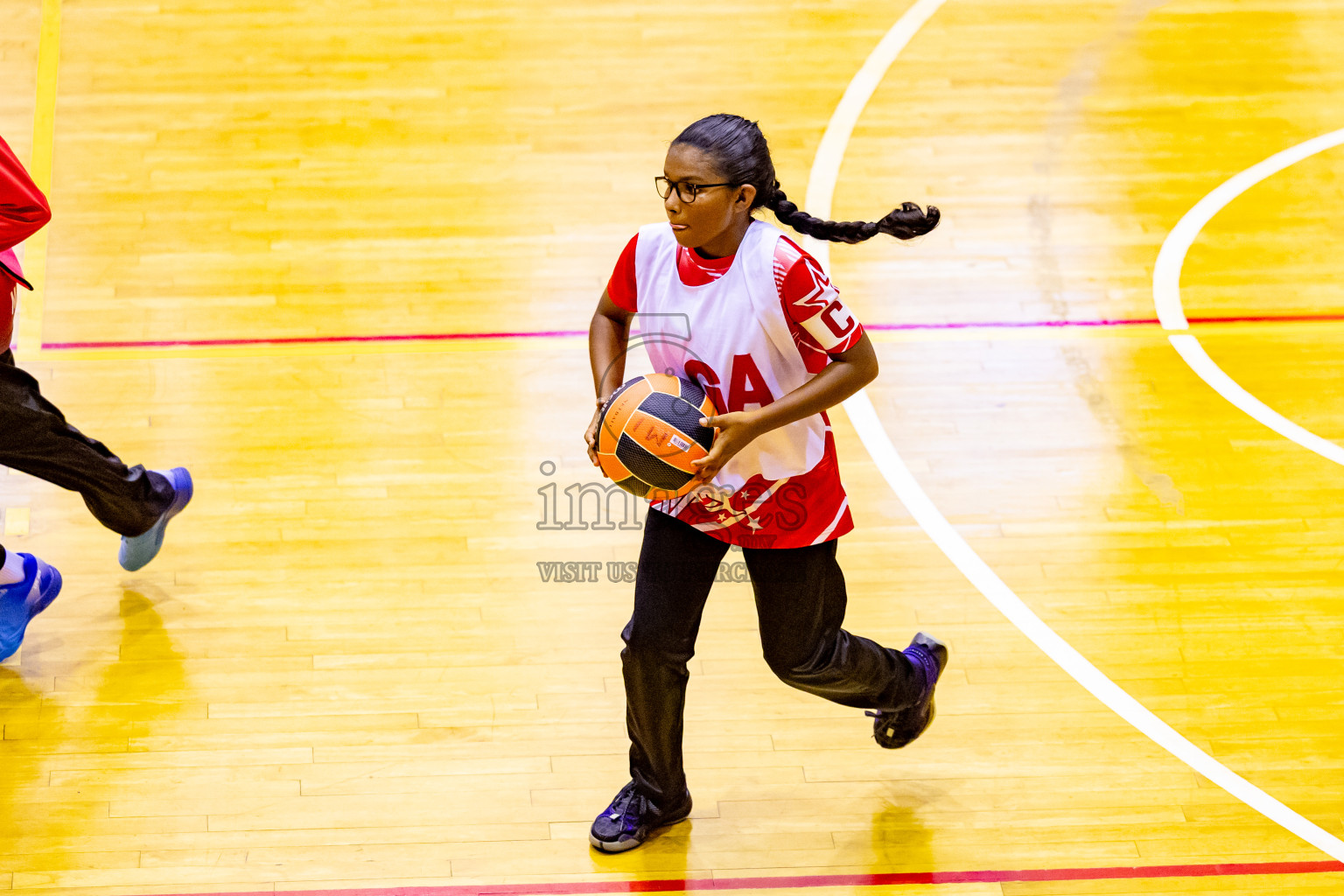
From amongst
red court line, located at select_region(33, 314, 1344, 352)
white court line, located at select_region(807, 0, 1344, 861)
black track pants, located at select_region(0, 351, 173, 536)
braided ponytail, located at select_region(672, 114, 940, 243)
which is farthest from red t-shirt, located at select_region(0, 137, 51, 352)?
A: white court line, located at select_region(807, 0, 1344, 861)

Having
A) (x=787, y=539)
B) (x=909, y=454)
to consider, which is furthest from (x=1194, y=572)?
(x=787, y=539)

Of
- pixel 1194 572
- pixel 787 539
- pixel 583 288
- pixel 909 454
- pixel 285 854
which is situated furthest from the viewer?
pixel 583 288

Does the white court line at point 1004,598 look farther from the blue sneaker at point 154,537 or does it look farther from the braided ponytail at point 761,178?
the blue sneaker at point 154,537

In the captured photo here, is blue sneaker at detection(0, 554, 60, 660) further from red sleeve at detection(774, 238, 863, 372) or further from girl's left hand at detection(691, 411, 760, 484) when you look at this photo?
red sleeve at detection(774, 238, 863, 372)

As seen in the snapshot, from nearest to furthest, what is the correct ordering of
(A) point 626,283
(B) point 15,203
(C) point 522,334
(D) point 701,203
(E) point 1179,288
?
(D) point 701,203, (A) point 626,283, (B) point 15,203, (C) point 522,334, (E) point 1179,288

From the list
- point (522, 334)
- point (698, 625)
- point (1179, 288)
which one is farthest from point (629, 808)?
point (1179, 288)

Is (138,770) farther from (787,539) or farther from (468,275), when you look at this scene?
(468,275)

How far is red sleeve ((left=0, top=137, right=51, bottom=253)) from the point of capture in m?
3.41

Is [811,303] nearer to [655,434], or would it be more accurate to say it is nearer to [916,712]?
[655,434]

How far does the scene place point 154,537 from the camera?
4.21 metres

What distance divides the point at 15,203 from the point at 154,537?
122 cm

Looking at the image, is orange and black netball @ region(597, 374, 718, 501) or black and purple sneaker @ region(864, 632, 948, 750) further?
black and purple sneaker @ region(864, 632, 948, 750)

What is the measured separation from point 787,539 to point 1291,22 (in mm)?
5351

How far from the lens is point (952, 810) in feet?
12.3
